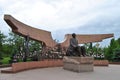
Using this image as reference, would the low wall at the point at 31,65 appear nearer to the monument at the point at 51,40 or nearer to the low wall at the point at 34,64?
the low wall at the point at 34,64

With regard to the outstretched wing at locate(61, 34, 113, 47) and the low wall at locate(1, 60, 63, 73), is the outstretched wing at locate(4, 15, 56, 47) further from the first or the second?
the outstretched wing at locate(61, 34, 113, 47)

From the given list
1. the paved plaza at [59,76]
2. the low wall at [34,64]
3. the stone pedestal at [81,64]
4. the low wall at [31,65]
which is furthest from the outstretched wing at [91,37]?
the paved plaza at [59,76]

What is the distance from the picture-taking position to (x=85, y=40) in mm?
22359

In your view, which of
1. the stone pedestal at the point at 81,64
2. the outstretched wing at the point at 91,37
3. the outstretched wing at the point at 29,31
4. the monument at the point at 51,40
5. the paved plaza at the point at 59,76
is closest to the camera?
the paved plaza at the point at 59,76

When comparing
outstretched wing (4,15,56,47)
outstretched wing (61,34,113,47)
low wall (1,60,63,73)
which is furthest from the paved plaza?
outstretched wing (61,34,113,47)

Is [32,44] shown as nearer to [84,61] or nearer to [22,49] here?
[22,49]

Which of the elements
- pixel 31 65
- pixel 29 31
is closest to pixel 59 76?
pixel 31 65

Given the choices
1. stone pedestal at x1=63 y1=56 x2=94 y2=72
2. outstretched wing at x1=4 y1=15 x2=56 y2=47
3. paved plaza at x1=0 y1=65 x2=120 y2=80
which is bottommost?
paved plaza at x1=0 y1=65 x2=120 y2=80

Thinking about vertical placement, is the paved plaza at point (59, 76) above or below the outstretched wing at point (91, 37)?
below

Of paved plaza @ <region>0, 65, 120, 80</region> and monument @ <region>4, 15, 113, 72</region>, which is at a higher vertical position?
monument @ <region>4, 15, 113, 72</region>

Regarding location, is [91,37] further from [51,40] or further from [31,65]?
[31,65]

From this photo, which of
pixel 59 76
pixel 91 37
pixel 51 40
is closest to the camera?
pixel 59 76

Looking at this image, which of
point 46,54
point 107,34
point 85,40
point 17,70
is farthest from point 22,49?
point 107,34

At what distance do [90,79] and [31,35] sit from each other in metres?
9.29
